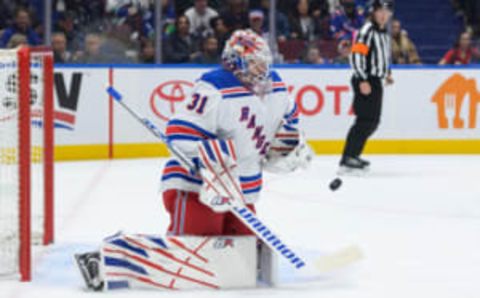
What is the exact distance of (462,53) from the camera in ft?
37.0

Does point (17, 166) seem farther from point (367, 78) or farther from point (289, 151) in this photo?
point (367, 78)

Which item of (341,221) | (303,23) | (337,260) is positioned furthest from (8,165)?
(303,23)

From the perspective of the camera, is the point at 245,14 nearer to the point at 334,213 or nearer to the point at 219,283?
the point at 334,213

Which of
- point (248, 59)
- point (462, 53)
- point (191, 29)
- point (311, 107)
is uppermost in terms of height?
point (248, 59)

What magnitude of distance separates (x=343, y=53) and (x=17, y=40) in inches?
118

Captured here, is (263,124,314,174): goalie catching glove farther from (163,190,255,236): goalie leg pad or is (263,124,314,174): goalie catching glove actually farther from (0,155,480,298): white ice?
(0,155,480,298): white ice

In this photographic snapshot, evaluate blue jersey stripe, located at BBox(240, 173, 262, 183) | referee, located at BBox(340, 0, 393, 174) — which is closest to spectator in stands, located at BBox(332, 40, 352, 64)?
referee, located at BBox(340, 0, 393, 174)

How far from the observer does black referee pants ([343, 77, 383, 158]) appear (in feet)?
29.9

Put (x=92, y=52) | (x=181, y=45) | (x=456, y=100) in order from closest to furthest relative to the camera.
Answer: (x=92, y=52) < (x=181, y=45) < (x=456, y=100)

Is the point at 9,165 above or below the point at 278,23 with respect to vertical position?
below

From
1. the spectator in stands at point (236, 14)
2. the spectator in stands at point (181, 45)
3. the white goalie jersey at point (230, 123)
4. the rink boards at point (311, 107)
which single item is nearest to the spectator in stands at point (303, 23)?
the spectator in stands at point (236, 14)

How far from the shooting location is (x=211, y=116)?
4.41m

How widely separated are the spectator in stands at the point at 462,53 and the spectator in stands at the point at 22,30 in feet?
13.1

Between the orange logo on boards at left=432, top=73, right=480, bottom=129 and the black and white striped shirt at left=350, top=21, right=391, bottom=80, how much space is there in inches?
69.5
